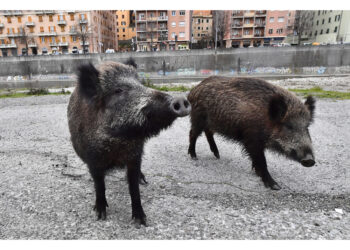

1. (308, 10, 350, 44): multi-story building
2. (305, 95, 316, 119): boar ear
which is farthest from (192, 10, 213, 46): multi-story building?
(305, 95, 316, 119): boar ear

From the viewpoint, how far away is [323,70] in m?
18.2

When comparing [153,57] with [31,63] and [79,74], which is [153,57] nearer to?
[31,63]

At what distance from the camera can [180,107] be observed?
1.74m

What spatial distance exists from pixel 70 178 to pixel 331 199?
3661mm

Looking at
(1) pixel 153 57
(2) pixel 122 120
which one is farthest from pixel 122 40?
(2) pixel 122 120

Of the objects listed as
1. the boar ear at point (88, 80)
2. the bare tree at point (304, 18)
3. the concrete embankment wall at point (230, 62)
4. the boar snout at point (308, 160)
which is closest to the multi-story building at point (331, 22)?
the bare tree at point (304, 18)

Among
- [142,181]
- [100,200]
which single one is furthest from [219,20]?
[100,200]

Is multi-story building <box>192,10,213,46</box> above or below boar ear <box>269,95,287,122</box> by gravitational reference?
above

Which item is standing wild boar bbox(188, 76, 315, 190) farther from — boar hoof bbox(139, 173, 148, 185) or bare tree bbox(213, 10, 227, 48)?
bare tree bbox(213, 10, 227, 48)

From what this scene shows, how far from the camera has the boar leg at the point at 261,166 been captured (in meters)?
3.36

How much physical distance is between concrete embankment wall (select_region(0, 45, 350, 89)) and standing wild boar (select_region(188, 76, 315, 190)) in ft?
43.6

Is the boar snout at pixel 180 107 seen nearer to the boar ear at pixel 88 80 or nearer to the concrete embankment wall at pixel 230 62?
the boar ear at pixel 88 80

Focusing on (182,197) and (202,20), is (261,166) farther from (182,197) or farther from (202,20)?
(202,20)

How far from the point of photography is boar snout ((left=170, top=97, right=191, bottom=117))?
1.72 m
